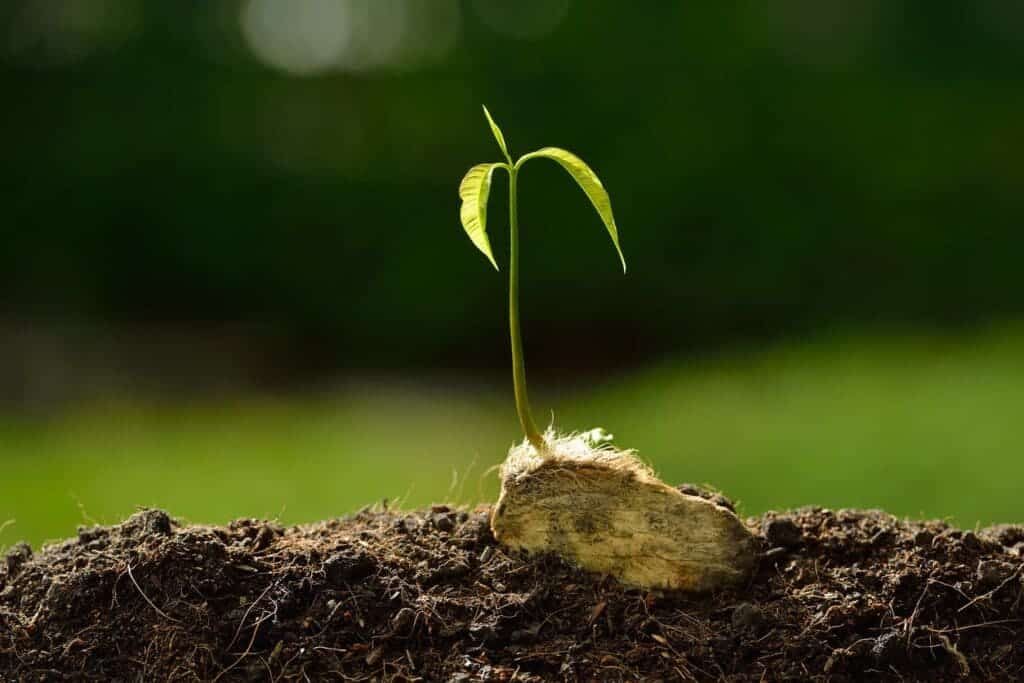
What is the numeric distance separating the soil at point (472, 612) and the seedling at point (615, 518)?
4 cm

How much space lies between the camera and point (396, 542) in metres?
2.09

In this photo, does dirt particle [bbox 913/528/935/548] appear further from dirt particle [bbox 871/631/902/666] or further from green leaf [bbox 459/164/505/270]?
green leaf [bbox 459/164/505/270]

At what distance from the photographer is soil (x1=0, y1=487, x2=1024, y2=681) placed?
182cm

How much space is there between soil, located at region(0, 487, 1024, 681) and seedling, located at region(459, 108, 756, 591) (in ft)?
0.12

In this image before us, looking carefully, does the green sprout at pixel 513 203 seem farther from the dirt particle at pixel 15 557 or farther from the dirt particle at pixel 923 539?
the dirt particle at pixel 15 557

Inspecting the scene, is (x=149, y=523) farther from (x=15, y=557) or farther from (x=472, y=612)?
(x=472, y=612)

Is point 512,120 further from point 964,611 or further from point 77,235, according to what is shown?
point 964,611

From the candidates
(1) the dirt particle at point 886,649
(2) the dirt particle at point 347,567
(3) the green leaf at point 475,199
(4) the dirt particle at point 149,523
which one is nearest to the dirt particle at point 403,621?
(2) the dirt particle at point 347,567

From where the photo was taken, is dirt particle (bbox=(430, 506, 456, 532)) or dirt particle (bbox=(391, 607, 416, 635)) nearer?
dirt particle (bbox=(391, 607, 416, 635))

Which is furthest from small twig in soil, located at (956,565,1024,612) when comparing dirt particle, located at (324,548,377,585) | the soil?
dirt particle, located at (324,548,377,585)

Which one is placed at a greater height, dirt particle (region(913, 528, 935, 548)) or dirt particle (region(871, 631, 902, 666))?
dirt particle (region(913, 528, 935, 548))

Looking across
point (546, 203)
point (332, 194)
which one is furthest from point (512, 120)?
point (332, 194)

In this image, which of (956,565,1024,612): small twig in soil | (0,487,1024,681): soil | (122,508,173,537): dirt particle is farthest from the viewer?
(122,508,173,537): dirt particle

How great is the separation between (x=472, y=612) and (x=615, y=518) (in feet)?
1.00
